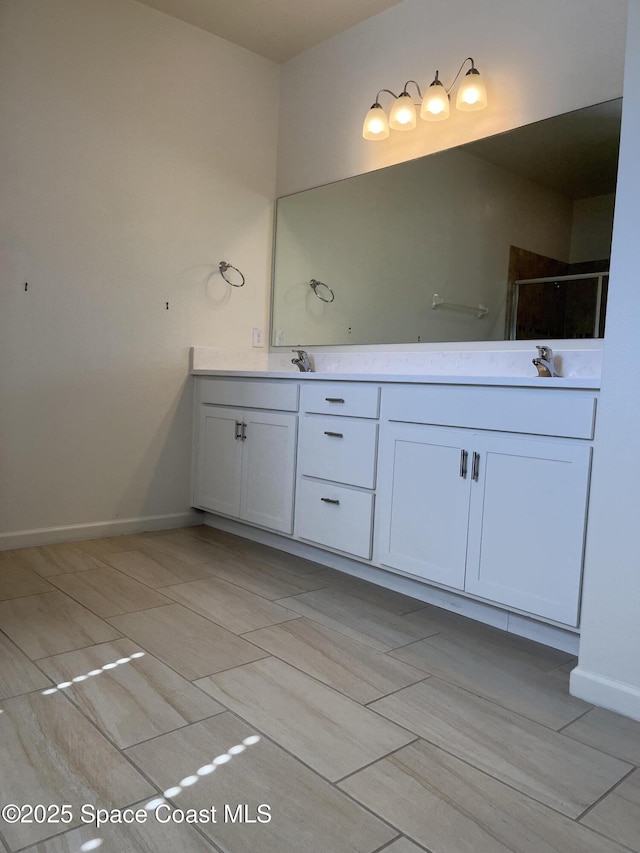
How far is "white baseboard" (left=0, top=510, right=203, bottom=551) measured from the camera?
2.92 m

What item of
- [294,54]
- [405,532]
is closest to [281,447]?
[405,532]

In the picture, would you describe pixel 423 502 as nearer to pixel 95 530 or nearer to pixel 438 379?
pixel 438 379

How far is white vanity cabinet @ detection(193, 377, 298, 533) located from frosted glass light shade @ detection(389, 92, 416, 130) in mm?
1271

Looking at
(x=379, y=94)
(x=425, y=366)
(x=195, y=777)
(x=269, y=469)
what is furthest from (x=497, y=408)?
(x=379, y=94)

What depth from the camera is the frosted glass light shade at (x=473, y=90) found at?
2648 millimetres

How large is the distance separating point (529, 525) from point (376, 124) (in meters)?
2.02

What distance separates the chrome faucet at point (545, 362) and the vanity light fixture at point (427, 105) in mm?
1064

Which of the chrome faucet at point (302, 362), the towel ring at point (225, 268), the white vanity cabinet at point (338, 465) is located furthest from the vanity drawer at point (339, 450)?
the towel ring at point (225, 268)

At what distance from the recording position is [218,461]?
335 centimetres

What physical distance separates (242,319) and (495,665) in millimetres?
2335

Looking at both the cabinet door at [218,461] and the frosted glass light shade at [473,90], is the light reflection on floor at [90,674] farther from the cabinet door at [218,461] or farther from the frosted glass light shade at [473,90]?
the frosted glass light shade at [473,90]

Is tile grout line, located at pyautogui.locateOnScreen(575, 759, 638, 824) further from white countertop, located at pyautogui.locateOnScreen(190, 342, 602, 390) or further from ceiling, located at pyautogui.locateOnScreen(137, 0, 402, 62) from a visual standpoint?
ceiling, located at pyautogui.locateOnScreen(137, 0, 402, 62)

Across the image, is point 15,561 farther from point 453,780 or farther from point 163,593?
point 453,780

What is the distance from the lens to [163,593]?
2.41m
